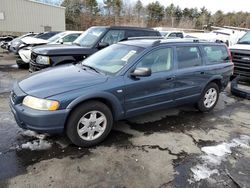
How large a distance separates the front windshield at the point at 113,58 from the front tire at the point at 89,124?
0.71 meters

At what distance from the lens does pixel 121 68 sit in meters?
4.11

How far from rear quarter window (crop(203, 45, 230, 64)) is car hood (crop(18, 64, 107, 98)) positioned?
2.72m

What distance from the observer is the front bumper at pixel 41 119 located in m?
3.37

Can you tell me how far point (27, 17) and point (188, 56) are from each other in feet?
78.6

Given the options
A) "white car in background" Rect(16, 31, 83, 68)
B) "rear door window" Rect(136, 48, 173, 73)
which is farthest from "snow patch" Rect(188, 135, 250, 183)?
A: "white car in background" Rect(16, 31, 83, 68)

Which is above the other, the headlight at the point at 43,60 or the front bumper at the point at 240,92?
the headlight at the point at 43,60

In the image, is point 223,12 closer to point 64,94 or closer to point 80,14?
point 80,14

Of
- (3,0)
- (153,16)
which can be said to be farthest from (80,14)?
(153,16)

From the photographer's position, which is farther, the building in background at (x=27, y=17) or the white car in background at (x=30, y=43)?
the building in background at (x=27, y=17)

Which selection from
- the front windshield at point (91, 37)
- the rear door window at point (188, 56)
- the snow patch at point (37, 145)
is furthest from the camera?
the front windshield at point (91, 37)

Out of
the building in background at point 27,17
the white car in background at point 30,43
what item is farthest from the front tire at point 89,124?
the building in background at point 27,17

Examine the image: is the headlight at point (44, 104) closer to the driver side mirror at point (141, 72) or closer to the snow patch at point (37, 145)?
the snow patch at point (37, 145)

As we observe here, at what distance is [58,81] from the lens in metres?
3.74

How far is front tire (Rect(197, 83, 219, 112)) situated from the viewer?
547cm
